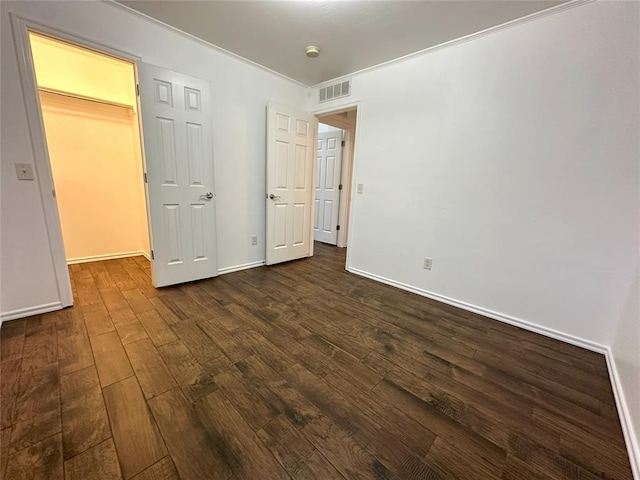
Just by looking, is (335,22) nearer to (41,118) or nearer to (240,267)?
(41,118)

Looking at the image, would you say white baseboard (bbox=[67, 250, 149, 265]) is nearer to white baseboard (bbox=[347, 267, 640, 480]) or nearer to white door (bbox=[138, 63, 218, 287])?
white door (bbox=[138, 63, 218, 287])

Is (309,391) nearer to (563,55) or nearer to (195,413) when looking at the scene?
(195,413)

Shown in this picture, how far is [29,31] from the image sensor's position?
179 cm

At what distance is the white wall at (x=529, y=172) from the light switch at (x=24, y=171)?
121 inches

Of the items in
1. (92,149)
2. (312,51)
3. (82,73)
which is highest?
(312,51)

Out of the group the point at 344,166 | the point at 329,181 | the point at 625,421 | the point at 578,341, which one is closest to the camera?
the point at 625,421

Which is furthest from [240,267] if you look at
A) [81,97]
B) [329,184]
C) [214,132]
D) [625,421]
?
[625,421]

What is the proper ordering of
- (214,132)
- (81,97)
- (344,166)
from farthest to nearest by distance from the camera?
(344,166) < (81,97) < (214,132)

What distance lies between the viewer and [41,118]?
1862 millimetres

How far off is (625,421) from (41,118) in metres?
4.09

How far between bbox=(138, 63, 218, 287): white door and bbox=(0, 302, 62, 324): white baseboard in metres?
0.72

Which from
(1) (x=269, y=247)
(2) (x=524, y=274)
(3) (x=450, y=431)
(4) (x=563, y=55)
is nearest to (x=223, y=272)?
(1) (x=269, y=247)

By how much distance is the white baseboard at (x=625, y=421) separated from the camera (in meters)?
1.07

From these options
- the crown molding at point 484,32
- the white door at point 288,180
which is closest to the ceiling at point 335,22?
the crown molding at point 484,32
